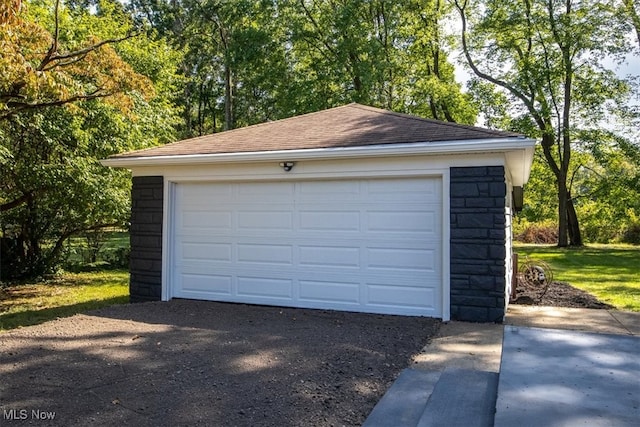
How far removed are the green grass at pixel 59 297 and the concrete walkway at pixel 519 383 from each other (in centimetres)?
615

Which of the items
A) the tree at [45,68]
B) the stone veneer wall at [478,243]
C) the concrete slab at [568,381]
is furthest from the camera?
the tree at [45,68]

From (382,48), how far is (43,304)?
1522 cm

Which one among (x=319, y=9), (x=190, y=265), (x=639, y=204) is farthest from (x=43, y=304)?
(x=639, y=204)

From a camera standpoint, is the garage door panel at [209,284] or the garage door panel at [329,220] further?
the garage door panel at [209,284]

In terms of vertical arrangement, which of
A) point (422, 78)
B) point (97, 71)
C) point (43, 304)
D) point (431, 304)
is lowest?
point (43, 304)

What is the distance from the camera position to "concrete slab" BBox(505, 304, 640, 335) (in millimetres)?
5766

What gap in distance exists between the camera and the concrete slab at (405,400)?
317cm

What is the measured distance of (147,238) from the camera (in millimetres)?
7785

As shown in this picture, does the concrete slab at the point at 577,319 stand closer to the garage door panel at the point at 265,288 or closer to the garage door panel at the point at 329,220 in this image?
the garage door panel at the point at 329,220

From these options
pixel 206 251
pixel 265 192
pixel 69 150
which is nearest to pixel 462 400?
pixel 265 192

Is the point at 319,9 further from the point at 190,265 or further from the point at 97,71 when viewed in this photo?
the point at 190,265

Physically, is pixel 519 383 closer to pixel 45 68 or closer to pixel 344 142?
pixel 344 142

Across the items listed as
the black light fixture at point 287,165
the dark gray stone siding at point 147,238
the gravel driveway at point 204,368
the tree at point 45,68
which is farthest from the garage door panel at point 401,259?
the tree at point 45,68

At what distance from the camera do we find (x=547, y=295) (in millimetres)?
8375
